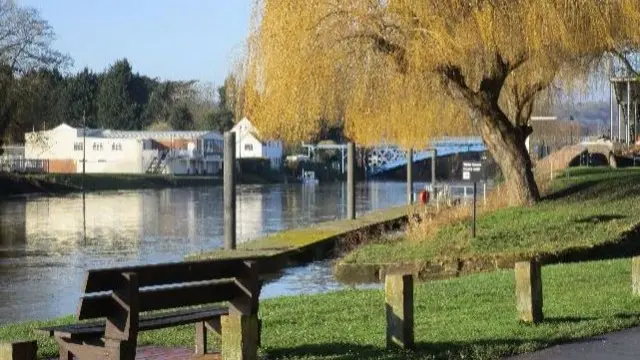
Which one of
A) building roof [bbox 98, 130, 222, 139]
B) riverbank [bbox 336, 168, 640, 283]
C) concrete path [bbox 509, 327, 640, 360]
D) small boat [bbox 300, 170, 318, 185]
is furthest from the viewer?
building roof [bbox 98, 130, 222, 139]

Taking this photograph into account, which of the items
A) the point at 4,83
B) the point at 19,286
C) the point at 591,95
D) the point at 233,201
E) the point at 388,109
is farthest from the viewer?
the point at 4,83

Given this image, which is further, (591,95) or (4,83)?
(4,83)

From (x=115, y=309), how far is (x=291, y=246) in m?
17.8

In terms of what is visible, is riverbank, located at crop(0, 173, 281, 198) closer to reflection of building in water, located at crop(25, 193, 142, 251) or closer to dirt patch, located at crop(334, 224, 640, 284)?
reflection of building in water, located at crop(25, 193, 142, 251)

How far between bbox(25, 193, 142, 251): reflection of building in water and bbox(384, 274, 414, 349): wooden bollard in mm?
22447

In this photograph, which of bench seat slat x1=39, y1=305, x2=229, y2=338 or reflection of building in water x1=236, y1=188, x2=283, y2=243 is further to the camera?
reflection of building in water x1=236, y1=188, x2=283, y2=243

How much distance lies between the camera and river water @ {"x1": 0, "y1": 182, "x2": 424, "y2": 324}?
2119 cm

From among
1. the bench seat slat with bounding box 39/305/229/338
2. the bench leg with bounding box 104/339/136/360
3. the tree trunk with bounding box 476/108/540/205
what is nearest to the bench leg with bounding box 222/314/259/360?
→ the bench seat slat with bounding box 39/305/229/338

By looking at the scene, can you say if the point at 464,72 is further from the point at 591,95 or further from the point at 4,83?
the point at 4,83

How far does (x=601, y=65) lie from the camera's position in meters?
30.1

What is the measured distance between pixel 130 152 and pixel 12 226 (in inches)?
2837

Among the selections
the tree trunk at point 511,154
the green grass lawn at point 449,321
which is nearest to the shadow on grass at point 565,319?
the green grass lawn at point 449,321

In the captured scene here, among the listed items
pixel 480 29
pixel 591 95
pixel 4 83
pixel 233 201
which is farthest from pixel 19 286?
pixel 4 83

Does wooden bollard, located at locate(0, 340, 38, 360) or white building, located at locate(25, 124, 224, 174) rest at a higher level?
white building, located at locate(25, 124, 224, 174)
